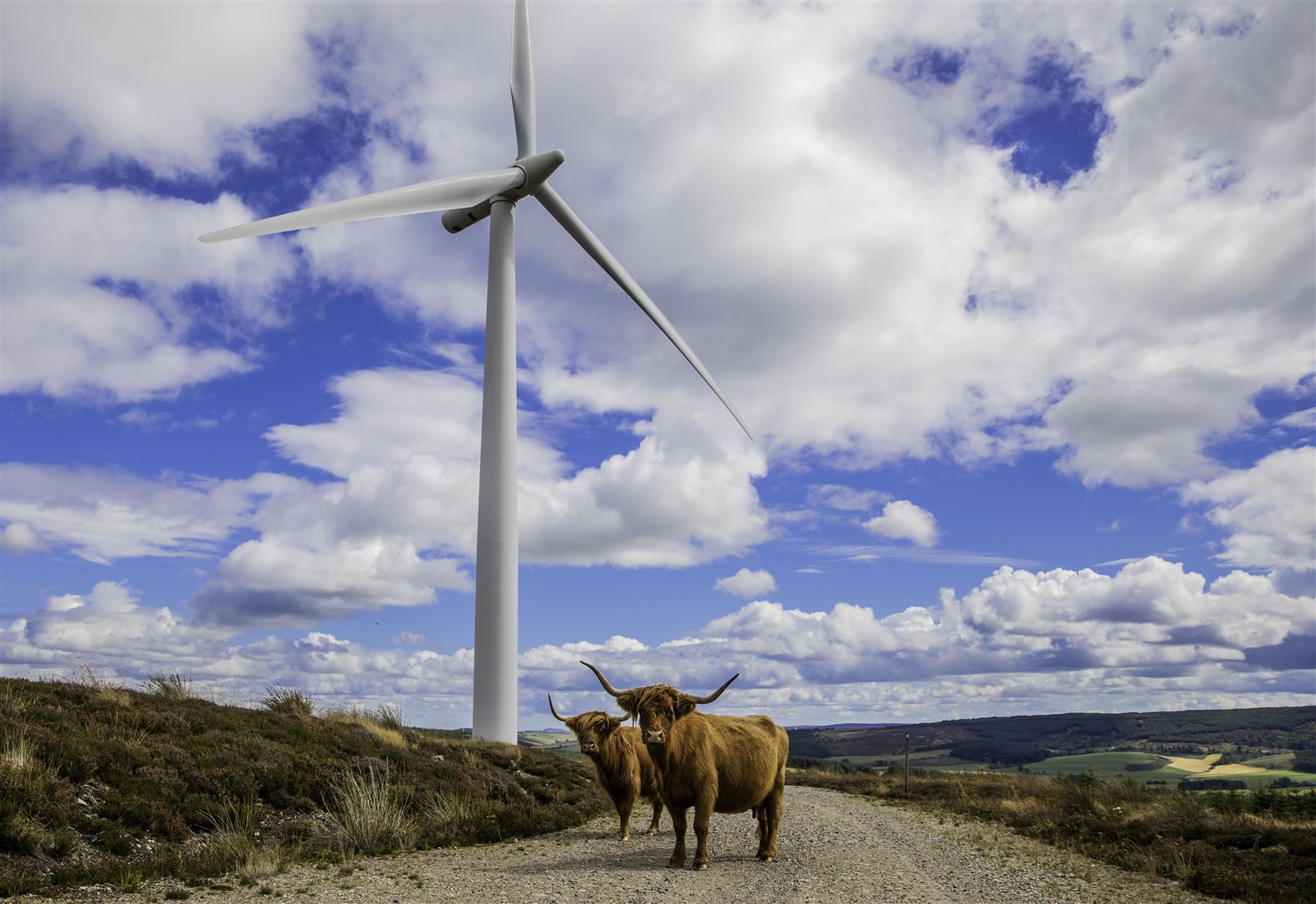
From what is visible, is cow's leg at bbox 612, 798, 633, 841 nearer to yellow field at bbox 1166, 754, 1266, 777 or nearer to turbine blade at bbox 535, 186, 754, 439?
turbine blade at bbox 535, 186, 754, 439

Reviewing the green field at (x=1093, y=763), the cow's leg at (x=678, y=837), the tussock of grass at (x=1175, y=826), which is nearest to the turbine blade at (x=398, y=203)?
the cow's leg at (x=678, y=837)

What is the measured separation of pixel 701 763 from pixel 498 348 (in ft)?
70.2

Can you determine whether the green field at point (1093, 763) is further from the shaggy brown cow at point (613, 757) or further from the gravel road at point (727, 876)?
the shaggy brown cow at point (613, 757)

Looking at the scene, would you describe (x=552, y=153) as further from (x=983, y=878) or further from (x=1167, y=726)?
(x=1167, y=726)

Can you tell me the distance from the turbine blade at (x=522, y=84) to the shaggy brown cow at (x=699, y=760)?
93.3 feet

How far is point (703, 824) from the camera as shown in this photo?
13789 millimetres

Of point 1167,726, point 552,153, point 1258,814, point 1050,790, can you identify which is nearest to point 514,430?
point 552,153

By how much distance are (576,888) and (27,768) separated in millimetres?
9210

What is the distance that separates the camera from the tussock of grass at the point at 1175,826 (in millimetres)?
13812

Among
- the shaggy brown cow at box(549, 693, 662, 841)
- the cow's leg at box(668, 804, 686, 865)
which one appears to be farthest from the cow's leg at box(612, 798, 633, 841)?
the cow's leg at box(668, 804, 686, 865)

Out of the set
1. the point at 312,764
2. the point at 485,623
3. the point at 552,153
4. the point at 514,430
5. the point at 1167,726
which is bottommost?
the point at 1167,726

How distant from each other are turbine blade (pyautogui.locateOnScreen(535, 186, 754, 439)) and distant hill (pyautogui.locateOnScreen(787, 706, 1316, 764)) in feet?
261

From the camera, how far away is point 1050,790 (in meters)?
27.2

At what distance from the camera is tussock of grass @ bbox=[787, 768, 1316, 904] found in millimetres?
13812
